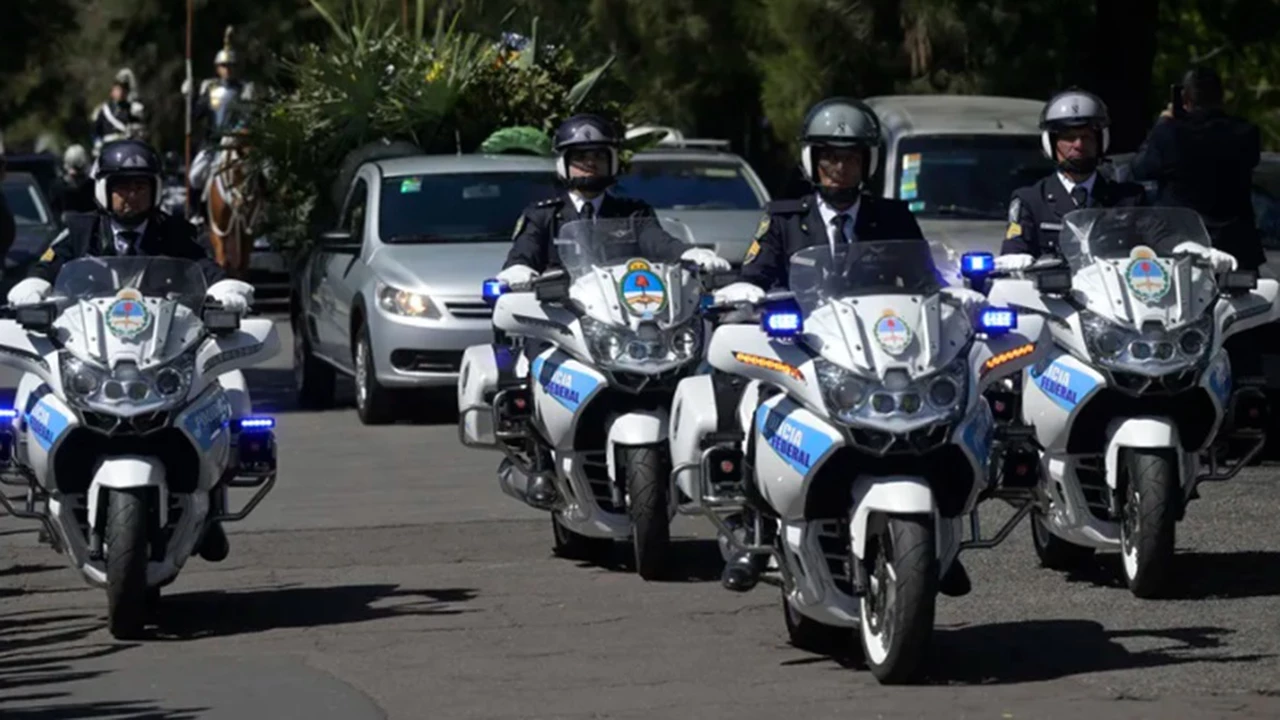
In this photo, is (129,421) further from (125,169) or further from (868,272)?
(868,272)

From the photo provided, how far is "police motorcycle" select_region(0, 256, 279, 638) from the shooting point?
10.7 metres

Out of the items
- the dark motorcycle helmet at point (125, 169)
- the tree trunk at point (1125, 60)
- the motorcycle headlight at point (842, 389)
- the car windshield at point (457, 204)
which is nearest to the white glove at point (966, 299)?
the motorcycle headlight at point (842, 389)

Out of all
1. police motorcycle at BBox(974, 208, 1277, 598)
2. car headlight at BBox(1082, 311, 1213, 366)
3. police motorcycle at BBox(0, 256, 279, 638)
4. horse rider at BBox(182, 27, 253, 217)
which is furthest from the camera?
horse rider at BBox(182, 27, 253, 217)

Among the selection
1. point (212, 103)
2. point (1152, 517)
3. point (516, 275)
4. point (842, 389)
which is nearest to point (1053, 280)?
point (1152, 517)

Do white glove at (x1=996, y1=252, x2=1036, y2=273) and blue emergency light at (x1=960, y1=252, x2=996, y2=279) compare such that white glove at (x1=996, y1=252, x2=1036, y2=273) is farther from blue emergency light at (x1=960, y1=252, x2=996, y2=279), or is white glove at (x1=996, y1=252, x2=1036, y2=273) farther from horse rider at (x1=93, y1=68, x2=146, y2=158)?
horse rider at (x1=93, y1=68, x2=146, y2=158)

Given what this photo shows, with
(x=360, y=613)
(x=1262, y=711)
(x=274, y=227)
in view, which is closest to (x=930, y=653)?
(x=1262, y=711)

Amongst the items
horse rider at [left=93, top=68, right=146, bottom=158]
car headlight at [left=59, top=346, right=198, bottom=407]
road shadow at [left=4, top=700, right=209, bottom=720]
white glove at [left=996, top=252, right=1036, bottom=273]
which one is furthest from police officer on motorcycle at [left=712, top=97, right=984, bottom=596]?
horse rider at [left=93, top=68, right=146, bottom=158]

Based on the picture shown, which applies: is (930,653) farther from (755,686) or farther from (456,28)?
(456,28)

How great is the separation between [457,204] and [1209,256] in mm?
9081

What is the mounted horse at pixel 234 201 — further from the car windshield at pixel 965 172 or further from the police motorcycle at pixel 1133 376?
the police motorcycle at pixel 1133 376

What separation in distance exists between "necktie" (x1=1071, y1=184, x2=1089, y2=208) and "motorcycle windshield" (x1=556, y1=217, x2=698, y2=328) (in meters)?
1.57

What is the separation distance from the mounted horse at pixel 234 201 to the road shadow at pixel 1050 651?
13286 mm

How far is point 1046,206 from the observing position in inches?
484

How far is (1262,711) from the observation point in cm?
891
